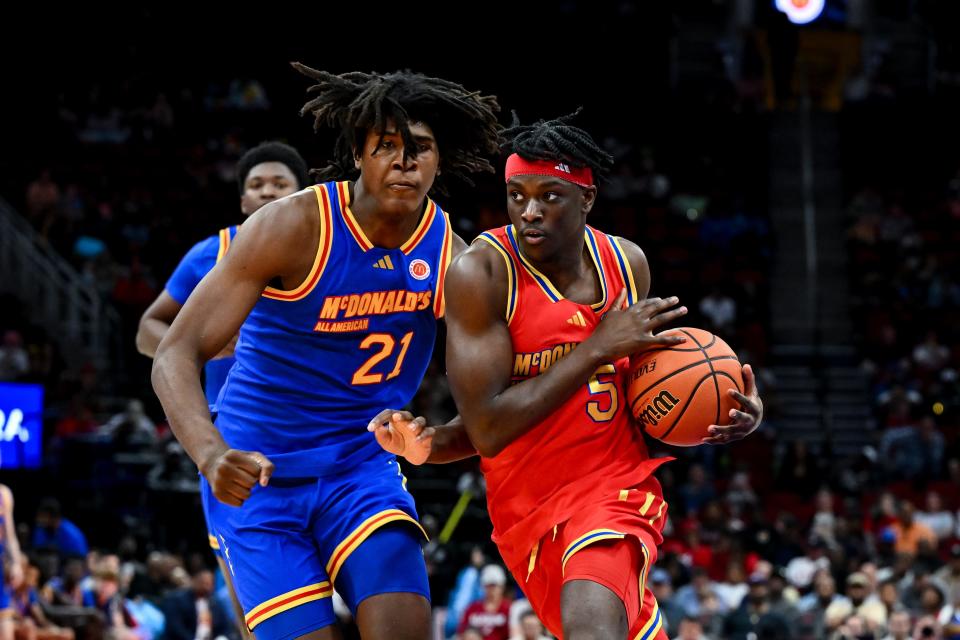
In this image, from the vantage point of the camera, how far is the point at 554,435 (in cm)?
443

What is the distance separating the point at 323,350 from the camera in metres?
4.49

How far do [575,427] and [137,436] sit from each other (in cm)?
1072

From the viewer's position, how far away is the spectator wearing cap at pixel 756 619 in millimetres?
11414

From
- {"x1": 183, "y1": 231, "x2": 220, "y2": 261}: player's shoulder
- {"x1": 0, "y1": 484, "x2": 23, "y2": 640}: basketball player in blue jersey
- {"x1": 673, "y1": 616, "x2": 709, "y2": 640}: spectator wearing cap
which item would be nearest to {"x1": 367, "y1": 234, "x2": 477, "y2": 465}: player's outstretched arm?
{"x1": 183, "y1": 231, "x2": 220, "y2": 261}: player's shoulder

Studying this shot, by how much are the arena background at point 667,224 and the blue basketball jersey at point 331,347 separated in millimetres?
7383

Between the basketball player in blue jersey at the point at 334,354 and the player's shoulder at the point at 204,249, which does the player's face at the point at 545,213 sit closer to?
the basketball player in blue jersey at the point at 334,354

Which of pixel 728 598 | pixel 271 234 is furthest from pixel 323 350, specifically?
pixel 728 598

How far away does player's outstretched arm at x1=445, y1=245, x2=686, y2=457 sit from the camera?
4285mm

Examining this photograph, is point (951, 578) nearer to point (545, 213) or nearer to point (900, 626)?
point (900, 626)

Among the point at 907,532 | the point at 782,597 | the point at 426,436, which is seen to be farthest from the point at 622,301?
the point at 907,532

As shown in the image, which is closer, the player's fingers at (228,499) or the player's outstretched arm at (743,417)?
the player's fingers at (228,499)

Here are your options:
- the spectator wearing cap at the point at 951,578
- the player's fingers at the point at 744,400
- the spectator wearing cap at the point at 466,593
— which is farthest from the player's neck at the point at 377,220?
the spectator wearing cap at the point at 951,578

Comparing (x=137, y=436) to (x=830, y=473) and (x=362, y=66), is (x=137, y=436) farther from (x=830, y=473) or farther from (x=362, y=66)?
(x=362, y=66)

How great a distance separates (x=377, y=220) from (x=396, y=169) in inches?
7.1
